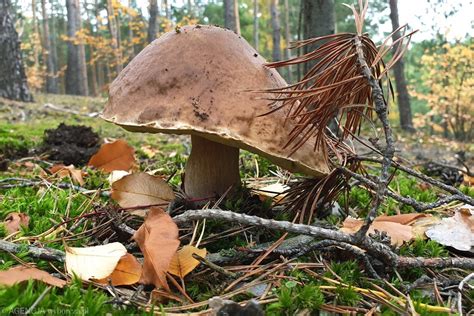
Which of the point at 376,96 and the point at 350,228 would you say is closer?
the point at 376,96

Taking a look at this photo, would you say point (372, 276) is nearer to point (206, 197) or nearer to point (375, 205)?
point (375, 205)

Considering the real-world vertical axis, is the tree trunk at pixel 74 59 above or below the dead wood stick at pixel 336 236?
above

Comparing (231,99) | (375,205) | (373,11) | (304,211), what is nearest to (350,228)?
(304,211)

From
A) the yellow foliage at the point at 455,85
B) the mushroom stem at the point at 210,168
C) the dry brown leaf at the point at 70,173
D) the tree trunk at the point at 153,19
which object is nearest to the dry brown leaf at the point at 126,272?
the mushroom stem at the point at 210,168

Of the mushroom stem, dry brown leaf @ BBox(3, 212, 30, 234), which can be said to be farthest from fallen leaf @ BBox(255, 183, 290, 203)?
dry brown leaf @ BBox(3, 212, 30, 234)

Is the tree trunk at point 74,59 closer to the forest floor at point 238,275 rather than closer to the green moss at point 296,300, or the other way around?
the forest floor at point 238,275

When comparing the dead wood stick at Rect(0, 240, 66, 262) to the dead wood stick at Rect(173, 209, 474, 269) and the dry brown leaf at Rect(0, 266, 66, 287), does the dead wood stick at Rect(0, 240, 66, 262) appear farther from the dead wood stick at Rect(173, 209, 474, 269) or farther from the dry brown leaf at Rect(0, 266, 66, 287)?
the dead wood stick at Rect(173, 209, 474, 269)

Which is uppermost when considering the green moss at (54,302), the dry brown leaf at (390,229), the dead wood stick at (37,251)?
the dead wood stick at (37,251)
